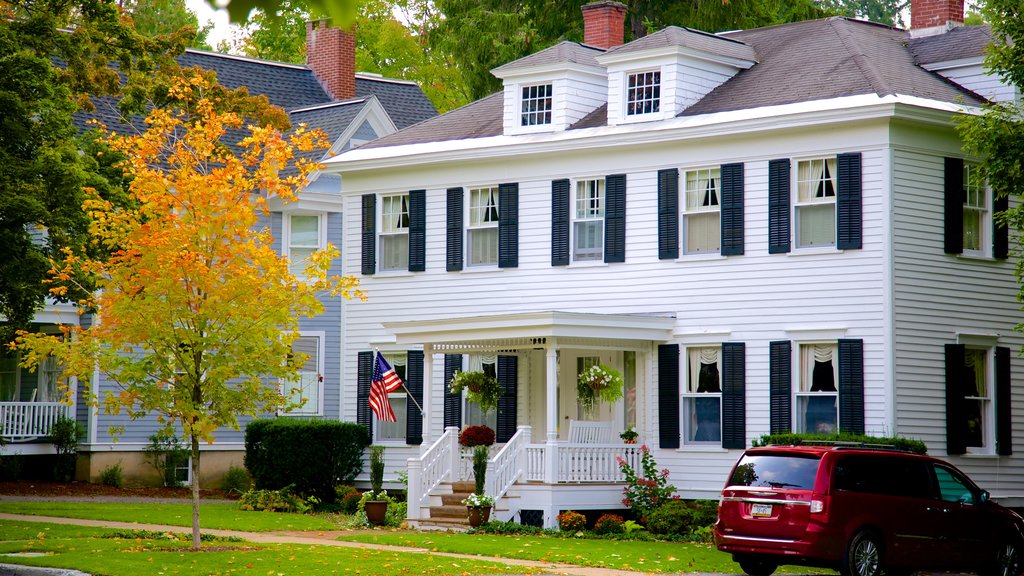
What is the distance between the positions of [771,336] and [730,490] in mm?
7333

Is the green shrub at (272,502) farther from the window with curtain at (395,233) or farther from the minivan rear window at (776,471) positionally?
the minivan rear window at (776,471)

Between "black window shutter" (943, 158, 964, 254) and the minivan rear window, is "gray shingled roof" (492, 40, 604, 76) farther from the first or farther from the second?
the minivan rear window

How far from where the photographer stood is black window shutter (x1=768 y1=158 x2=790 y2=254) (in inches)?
923

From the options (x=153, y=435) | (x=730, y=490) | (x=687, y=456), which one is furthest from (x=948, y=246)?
(x=153, y=435)

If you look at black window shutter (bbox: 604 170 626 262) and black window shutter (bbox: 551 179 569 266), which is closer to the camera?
black window shutter (bbox: 604 170 626 262)

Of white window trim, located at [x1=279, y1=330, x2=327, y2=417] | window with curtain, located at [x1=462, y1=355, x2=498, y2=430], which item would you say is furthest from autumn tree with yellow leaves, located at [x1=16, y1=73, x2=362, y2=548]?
white window trim, located at [x1=279, y1=330, x2=327, y2=417]

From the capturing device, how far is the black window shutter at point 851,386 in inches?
881

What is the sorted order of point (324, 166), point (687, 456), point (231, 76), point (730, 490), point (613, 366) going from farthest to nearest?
point (231, 76)
point (324, 166)
point (613, 366)
point (687, 456)
point (730, 490)

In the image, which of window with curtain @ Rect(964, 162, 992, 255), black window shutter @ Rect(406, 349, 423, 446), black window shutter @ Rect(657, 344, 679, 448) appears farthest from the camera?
black window shutter @ Rect(406, 349, 423, 446)

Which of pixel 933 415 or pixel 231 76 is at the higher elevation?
pixel 231 76

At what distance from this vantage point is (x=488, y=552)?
1927cm

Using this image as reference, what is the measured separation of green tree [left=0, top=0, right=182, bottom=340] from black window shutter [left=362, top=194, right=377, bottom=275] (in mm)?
6745

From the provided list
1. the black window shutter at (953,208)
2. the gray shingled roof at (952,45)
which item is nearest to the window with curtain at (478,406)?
the black window shutter at (953,208)

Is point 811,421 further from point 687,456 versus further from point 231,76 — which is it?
point 231,76
